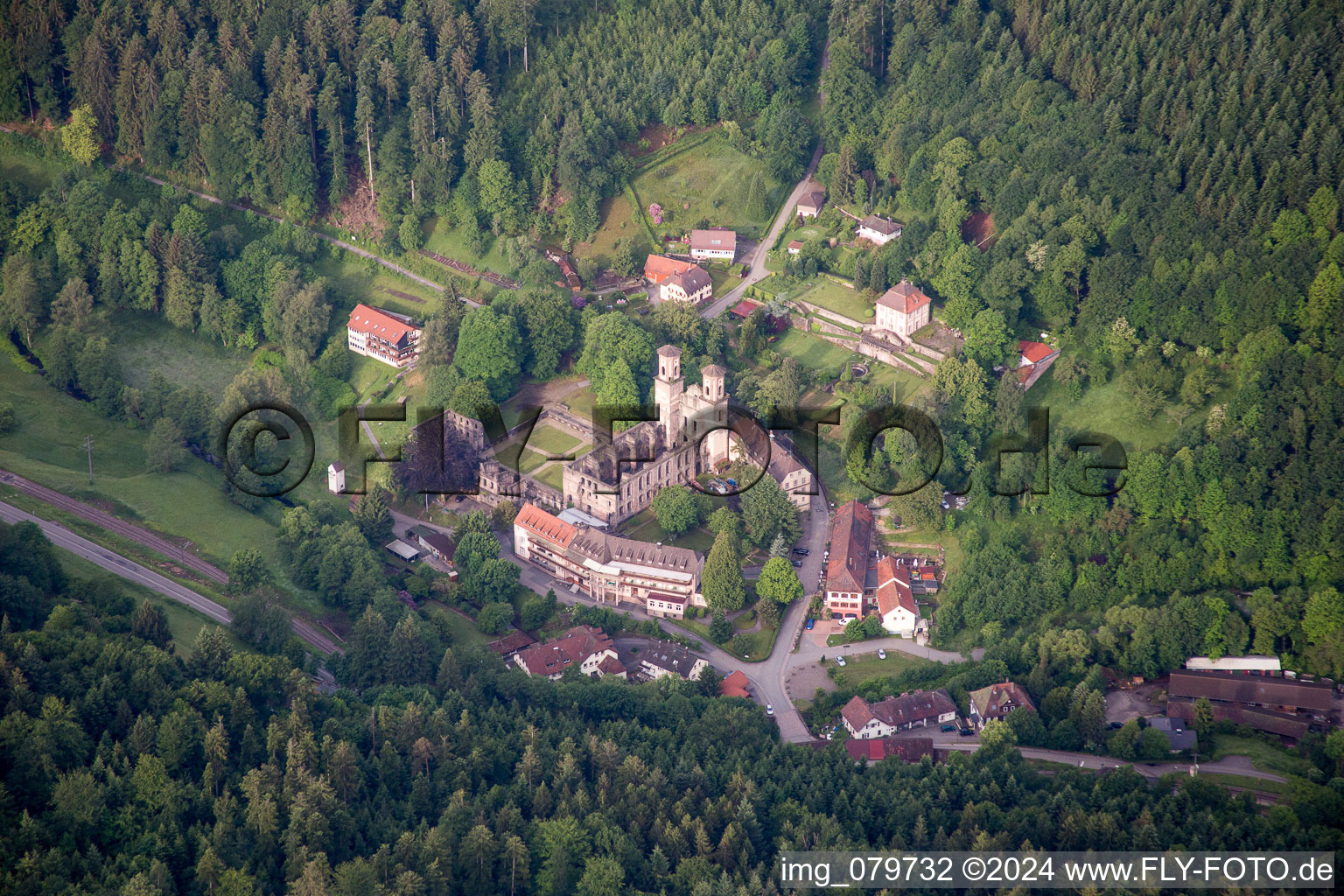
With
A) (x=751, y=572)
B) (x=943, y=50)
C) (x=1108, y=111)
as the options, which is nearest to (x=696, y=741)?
(x=751, y=572)

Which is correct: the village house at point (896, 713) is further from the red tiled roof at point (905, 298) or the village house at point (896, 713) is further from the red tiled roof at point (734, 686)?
the red tiled roof at point (905, 298)

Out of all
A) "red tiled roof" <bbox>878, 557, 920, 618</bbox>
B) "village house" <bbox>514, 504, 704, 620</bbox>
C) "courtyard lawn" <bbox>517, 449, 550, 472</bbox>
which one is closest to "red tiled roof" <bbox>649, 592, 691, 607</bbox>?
"village house" <bbox>514, 504, 704, 620</bbox>

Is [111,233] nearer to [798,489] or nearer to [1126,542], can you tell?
[798,489]

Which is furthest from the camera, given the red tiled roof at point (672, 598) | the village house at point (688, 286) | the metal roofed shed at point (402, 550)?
the village house at point (688, 286)

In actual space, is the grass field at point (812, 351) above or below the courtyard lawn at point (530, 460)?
above

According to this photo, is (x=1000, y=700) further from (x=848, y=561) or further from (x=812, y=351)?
(x=812, y=351)

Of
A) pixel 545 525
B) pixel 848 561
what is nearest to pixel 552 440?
pixel 545 525

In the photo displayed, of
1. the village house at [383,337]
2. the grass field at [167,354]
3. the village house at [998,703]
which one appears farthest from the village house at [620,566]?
the grass field at [167,354]
